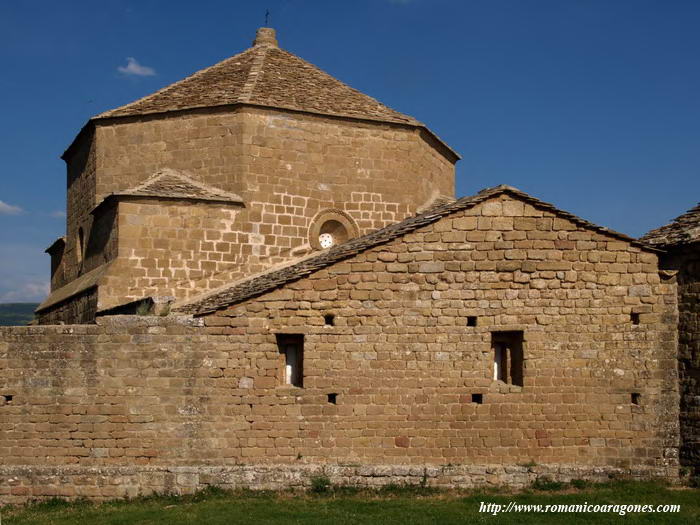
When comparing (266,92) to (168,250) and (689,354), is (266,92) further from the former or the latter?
(689,354)

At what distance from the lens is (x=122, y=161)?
57.3 feet

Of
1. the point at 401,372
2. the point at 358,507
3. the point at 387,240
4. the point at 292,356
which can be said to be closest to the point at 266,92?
the point at 387,240

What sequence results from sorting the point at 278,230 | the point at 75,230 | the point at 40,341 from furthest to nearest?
the point at 75,230 → the point at 278,230 → the point at 40,341

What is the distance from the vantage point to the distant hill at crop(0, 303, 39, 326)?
519 feet

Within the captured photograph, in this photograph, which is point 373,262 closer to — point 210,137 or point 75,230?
point 210,137

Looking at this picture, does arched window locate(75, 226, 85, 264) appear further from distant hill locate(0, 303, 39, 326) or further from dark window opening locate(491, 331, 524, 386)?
distant hill locate(0, 303, 39, 326)

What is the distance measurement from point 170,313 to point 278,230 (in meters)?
4.85

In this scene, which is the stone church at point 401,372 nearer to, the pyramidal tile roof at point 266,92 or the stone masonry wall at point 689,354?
the stone masonry wall at point 689,354

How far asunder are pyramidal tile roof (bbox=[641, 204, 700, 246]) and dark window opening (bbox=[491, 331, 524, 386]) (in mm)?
2854

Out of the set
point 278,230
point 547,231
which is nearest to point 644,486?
point 547,231

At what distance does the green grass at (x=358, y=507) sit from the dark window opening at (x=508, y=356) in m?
1.60

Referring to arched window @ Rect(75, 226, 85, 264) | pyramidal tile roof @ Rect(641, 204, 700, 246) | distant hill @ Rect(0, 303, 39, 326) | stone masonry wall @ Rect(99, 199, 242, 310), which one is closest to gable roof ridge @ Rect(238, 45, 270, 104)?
stone masonry wall @ Rect(99, 199, 242, 310)

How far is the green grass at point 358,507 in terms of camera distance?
388 inches

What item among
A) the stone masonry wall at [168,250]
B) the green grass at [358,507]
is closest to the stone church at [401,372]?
the green grass at [358,507]
